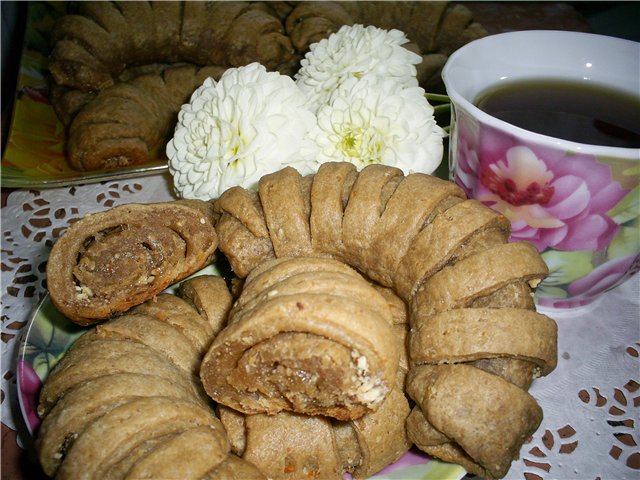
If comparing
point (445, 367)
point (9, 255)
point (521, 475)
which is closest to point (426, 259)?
point (445, 367)

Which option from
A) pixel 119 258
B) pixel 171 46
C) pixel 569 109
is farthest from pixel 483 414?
pixel 171 46

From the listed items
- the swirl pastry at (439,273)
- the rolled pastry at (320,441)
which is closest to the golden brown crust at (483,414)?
the swirl pastry at (439,273)

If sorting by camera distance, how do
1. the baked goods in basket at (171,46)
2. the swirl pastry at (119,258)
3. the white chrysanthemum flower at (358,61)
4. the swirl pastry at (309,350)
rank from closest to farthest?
the swirl pastry at (309,350)
the swirl pastry at (119,258)
the white chrysanthemum flower at (358,61)
the baked goods in basket at (171,46)

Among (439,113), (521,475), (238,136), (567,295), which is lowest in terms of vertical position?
(521,475)

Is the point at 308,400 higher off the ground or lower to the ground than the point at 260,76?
lower

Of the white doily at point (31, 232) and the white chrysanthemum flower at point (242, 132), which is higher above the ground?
the white chrysanthemum flower at point (242, 132)

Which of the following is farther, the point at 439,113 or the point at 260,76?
the point at 439,113

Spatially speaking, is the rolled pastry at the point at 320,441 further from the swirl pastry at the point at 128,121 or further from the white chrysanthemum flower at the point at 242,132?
the swirl pastry at the point at 128,121

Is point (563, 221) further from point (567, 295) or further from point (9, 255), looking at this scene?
point (9, 255)
